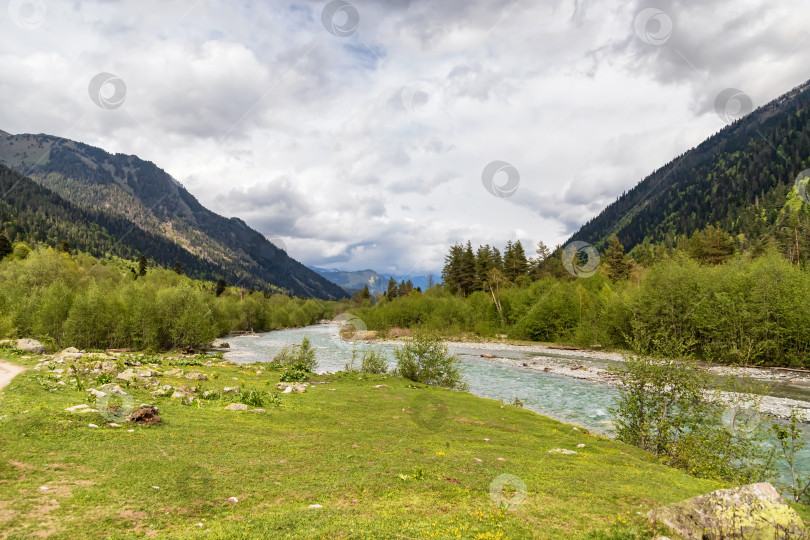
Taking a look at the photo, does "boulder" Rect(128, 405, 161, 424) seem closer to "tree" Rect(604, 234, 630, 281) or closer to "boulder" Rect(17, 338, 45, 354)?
"boulder" Rect(17, 338, 45, 354)

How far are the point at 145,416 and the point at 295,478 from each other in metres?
8.63

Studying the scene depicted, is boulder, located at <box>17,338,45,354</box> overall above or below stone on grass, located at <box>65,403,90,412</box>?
below

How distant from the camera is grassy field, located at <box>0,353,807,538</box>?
8.99 meters

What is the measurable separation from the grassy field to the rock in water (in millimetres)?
1031

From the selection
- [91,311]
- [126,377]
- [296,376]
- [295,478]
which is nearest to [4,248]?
[91,311]

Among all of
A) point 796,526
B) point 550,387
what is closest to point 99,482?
point 796,526

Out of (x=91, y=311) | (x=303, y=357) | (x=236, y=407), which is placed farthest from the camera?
(x=91, y=311)

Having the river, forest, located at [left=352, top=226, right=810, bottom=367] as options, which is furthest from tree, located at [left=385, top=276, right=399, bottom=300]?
the river

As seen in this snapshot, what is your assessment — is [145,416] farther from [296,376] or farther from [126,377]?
[296,376]

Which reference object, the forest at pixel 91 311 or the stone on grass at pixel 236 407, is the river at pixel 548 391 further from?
the forest at pixel 91 311

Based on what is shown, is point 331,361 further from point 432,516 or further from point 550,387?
point 432,516

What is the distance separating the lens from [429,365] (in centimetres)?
4066

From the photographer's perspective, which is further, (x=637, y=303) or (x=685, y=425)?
(x=637, y=303)

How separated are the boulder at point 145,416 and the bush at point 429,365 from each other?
87.9 feet
